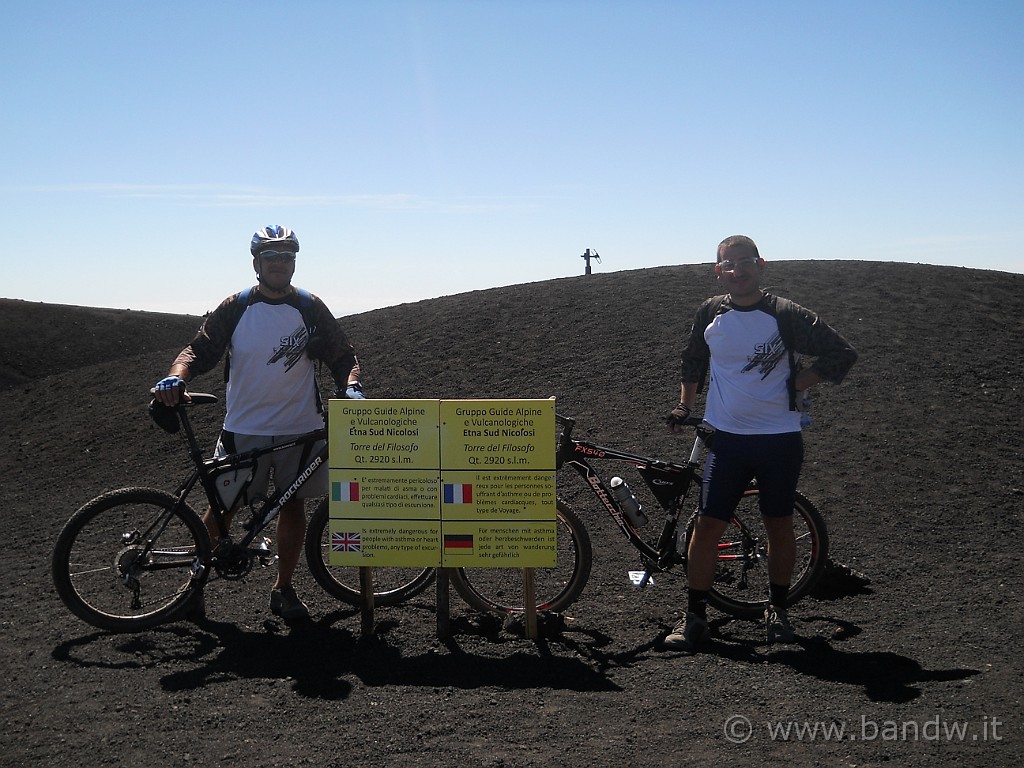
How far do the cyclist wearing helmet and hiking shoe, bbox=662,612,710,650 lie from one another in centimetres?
203

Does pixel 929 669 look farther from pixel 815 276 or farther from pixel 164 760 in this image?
pixel 815 276

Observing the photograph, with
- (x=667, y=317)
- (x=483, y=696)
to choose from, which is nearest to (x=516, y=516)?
(x=483, y=696)

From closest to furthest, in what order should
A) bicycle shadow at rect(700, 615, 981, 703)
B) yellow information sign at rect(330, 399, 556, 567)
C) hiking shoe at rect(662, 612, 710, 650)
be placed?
1. bicycle shadow at rect(700, 615, 981, 703)
2. hiking shoe at rect(662, 612, 710, 650)
3. yellow information sign at rect(330, 399, 556, 567)

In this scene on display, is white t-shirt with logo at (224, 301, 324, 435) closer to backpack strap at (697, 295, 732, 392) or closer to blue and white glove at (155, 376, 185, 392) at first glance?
blue and white glove at (155, 376, 185, 392)

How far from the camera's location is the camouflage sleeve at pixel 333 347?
5.25m

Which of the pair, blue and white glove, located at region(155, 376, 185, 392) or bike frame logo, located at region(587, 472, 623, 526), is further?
bike frame logo, located at region(587, 472, 623, 526)

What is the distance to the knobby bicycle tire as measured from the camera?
16.6 feet

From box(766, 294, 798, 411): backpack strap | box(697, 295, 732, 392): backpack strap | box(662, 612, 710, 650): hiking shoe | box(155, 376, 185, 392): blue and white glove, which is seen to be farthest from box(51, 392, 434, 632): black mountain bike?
box(766, 294, 798, 411): backpack strap

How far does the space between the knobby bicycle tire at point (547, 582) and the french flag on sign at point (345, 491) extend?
745mm

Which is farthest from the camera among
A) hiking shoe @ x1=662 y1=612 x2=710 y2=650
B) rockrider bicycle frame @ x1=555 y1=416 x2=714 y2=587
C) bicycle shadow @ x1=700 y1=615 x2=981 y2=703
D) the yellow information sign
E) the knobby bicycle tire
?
rockrider bicycle frame @ x1=555 y1=416 x2=714 y2=587

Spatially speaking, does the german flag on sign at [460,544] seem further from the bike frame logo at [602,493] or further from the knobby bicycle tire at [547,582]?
the bike frame logo at [602,493]

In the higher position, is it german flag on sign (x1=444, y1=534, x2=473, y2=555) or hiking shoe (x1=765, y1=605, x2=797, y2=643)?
german flag on sign (x1=444, y1=534, x2=473, y2=555)

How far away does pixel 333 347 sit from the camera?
5273 mm

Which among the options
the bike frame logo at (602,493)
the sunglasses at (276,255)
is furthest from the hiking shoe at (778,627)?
the sunglasses at (276,255)
